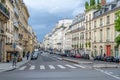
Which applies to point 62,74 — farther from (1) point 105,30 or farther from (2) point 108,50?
(1) point 105,30

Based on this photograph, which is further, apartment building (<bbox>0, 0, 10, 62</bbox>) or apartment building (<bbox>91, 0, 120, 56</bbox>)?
apartment building (<bbox>91, 0, 120, 56</bbox>)

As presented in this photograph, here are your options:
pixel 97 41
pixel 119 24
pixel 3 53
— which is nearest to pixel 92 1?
pixel 97 41

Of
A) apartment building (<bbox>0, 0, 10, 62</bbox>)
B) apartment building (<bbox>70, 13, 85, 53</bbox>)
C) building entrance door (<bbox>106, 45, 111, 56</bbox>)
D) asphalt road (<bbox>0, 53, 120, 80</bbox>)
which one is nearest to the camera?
asphalt road (<bbox>0, 53, 120, 80</bbox>)

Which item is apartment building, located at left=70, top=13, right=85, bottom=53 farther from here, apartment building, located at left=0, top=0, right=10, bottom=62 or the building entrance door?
apartment building, located at left=0, top=0, right=10, bottom=62

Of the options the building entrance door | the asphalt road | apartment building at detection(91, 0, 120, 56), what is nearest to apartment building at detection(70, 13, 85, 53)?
apartment building at detection(91, 0, 120, 56)

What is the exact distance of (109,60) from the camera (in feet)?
217

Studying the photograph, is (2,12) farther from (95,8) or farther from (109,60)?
(95,8)

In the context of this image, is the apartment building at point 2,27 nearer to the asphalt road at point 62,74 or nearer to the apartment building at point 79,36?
the asphalt road at point 62,74

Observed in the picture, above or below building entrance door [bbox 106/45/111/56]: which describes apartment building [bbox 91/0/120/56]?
above

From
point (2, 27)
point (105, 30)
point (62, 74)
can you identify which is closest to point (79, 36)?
point (105, 30)

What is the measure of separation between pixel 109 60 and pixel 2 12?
89.2 feet

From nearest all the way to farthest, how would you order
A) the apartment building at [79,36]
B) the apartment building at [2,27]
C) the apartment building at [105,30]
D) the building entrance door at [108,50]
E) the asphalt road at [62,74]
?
the asphalt road at [62,74] → the apartment building at [2,27] → the apartment building at [105,30] → the building entrance door at [108,50] → the apartment building at [79,36]

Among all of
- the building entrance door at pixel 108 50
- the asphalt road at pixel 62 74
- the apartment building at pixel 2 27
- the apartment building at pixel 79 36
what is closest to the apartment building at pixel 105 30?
the building entrance door at pixel 108 50

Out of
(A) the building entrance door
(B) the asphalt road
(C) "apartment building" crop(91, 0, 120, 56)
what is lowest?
(B) the asphalt road
